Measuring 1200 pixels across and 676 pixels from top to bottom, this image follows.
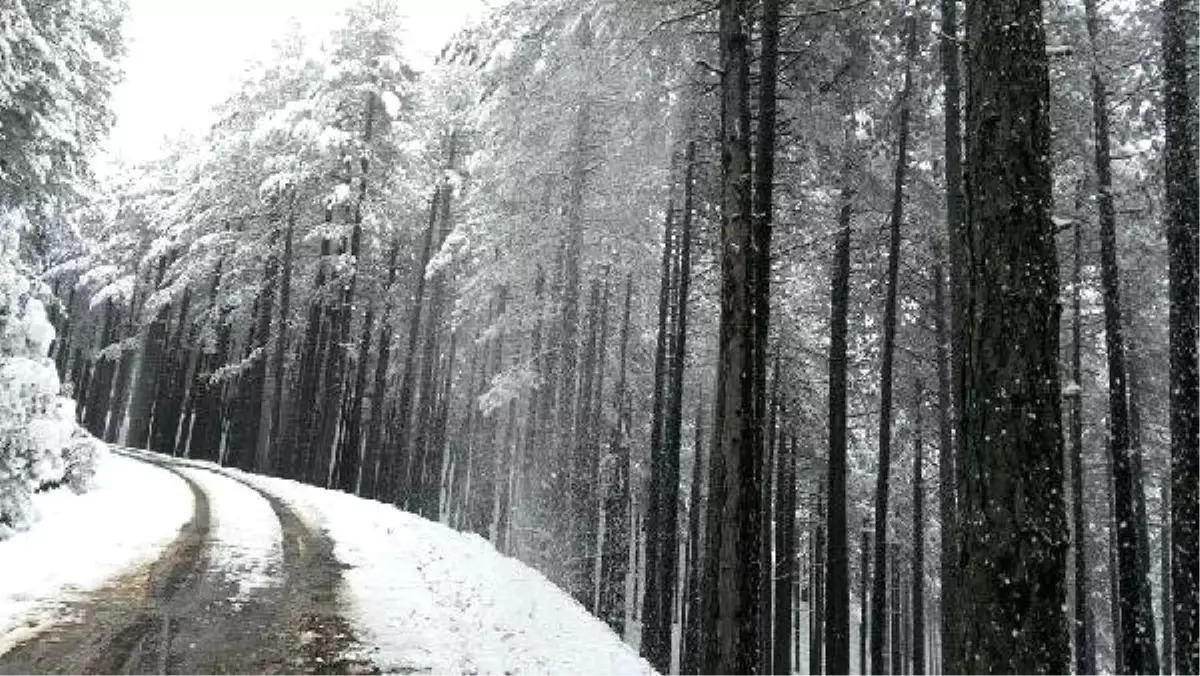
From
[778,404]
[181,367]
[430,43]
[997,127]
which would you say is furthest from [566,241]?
[181,367]

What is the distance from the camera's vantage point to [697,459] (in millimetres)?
25766

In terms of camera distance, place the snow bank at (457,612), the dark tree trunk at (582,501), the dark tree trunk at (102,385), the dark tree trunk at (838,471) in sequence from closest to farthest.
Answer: the snow bank at (457,612) → the dark tree trunk at (838,471) → the dark tree trunk at (582,501) → the dark tree trunk at (102,385)

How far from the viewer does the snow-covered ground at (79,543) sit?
9.22 meters

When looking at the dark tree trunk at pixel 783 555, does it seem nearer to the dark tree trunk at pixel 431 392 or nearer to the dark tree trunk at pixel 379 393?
the dark tree trunk at pixel 431 392

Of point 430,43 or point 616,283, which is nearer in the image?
point 616,283

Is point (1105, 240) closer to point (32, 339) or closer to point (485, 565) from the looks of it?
point (485, 565)

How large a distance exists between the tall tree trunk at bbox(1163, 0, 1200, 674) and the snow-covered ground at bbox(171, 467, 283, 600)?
1193 centimetres

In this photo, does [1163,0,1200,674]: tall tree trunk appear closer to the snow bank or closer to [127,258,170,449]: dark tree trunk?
the snow bank

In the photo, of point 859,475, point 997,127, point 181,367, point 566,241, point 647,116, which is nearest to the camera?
point 997,127

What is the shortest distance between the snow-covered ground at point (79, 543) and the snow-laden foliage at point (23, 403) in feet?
1.74

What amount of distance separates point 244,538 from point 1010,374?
12.4 metres

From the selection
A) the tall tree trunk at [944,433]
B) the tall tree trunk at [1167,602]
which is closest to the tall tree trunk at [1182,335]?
the tall tree trunk at [944,433]

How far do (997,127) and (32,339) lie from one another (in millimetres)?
14397

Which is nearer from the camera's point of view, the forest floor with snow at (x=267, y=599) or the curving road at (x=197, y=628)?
the curving road at (x=197, y=628)
